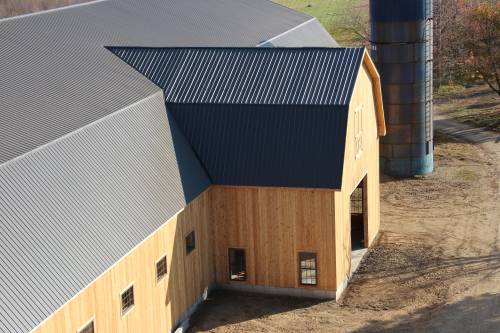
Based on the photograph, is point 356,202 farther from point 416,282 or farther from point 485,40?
point 485,40

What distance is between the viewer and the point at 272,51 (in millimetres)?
31359

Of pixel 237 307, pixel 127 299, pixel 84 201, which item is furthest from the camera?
pixel 237 307

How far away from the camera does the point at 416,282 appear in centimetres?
3078

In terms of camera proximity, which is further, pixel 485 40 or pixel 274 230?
pixel 485 40

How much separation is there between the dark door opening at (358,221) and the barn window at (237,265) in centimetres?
567

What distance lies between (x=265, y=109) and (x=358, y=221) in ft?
31.0

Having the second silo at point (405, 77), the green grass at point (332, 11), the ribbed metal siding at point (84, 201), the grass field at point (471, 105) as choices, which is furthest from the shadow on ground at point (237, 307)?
the green grass at point (332, 11)

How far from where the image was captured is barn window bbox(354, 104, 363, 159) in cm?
3080

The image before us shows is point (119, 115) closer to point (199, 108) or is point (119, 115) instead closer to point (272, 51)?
point (199, 108)

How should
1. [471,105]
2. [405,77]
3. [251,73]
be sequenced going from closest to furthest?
1. [251,73]
2. [405,77]
3. [471,105]

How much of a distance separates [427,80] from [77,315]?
2794 cm

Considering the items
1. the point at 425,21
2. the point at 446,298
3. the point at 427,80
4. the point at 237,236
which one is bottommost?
the point at 446,298

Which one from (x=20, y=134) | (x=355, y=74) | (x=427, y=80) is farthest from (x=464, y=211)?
(x=20, y=134)

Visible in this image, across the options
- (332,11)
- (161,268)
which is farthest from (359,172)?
(332,11)
